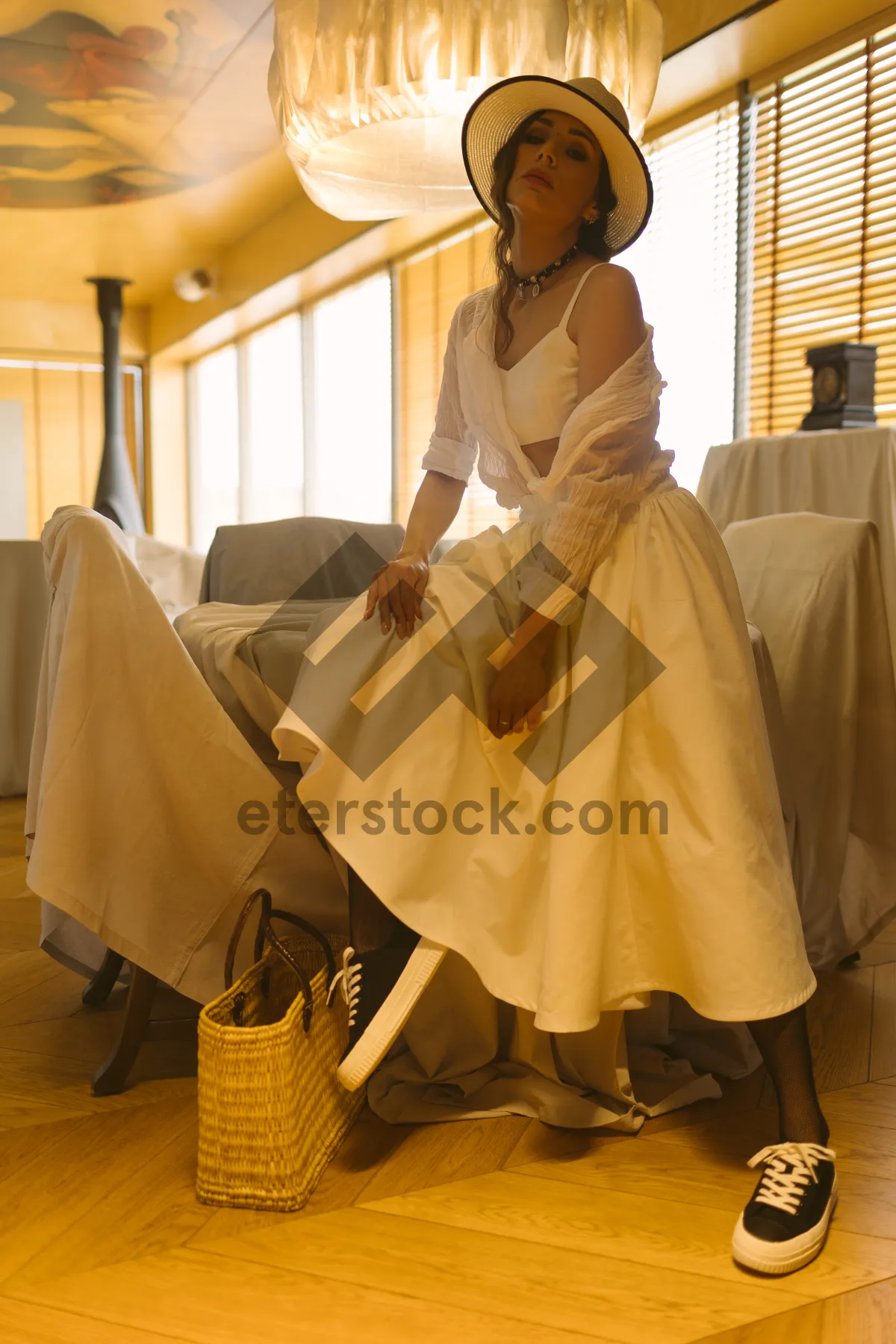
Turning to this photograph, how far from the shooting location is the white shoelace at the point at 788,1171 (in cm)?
118

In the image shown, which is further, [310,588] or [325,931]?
[310,588]

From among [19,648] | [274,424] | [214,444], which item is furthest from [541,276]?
[214,444]

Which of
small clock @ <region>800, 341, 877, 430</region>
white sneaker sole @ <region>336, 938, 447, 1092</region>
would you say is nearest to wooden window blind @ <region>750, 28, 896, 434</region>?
small clock @ <region>800, 341, 877, 430</region>

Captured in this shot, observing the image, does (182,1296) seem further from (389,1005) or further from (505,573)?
(505,573)

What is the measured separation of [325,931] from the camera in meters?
1.65

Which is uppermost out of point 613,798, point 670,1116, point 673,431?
point 673,431

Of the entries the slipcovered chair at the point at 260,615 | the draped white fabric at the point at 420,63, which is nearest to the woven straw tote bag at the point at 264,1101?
the slipcovered chair at the point at 260,615

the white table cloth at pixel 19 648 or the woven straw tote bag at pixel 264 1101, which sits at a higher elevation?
the white table cloth at pixel 19 648

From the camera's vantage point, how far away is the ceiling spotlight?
6.20m

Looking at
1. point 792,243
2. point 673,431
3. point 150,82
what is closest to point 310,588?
point 673,431

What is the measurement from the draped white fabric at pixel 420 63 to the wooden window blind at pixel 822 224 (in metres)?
1.14

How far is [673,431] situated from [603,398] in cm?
242

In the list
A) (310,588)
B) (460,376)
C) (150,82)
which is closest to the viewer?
(460,376)

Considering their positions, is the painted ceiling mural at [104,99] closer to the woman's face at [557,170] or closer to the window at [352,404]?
the window at [352,404]
